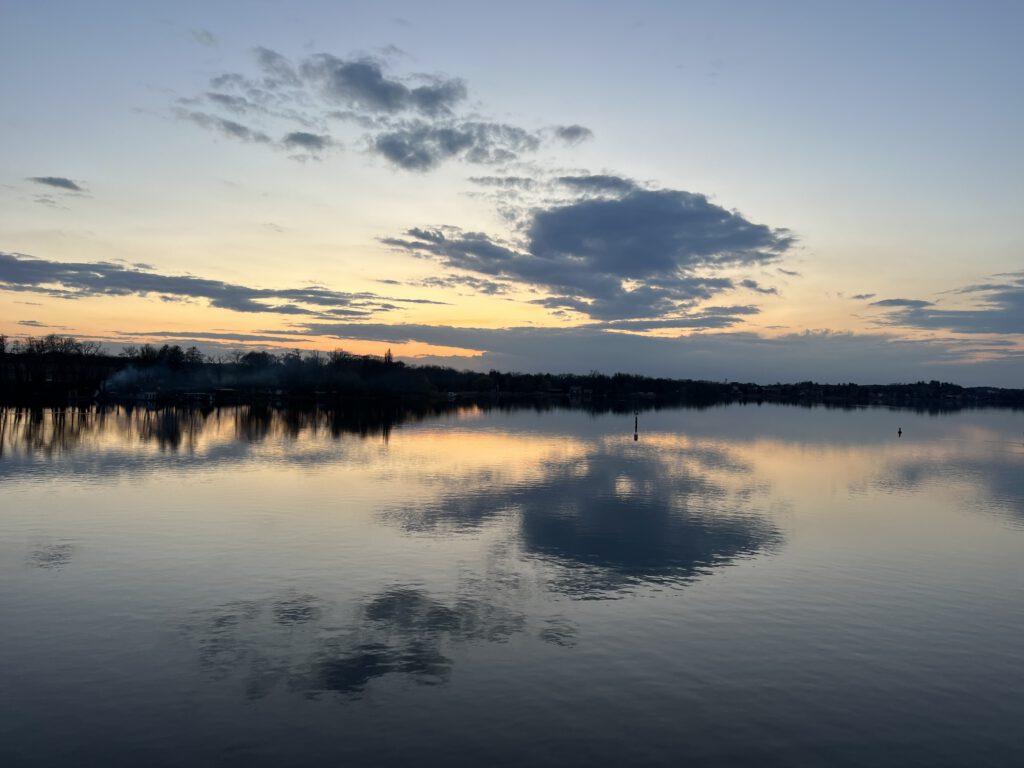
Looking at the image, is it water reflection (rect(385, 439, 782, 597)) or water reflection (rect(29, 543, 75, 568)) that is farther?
water reflection (rect(385, 439, 782, 597))

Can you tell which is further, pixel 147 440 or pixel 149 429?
pixel 149 429

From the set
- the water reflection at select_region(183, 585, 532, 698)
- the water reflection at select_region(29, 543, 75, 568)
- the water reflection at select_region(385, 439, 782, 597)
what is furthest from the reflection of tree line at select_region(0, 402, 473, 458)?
the water reflection at select_region(183, 585, 532, 698)

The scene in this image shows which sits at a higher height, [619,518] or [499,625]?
[619,518]

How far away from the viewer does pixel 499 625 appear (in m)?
21.9

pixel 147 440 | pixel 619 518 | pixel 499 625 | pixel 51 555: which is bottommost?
pixel 147 440

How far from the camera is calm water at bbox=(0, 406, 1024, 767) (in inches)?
603

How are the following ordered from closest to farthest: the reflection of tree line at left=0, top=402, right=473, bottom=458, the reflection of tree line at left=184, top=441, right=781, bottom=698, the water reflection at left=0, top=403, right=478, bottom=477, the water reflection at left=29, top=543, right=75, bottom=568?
the reflection of tree line at left=184, top=441, right=781, bottom=698 < the water reflection at left=29, top=543, right=75, bottom=568 < the water reflection at left=0, top=403, right=478, bottom=477 < the reflection of tree line at left=0, top=402, right=473, bottom=458

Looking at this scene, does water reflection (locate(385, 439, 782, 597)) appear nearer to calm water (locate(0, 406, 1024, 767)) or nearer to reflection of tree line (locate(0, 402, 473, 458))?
calm water (locate(0, 406, 1024, 767))

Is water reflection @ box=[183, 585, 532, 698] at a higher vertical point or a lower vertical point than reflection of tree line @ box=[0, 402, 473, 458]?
higher

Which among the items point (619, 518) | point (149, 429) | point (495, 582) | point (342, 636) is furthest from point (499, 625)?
point (149, 429)

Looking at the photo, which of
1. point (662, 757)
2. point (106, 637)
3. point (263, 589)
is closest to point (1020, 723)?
point (662, 757)

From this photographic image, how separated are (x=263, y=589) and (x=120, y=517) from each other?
16.4 m

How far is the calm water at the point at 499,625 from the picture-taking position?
15320 millimetres

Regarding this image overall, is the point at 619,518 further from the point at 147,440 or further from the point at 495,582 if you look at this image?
the point at 147,440
